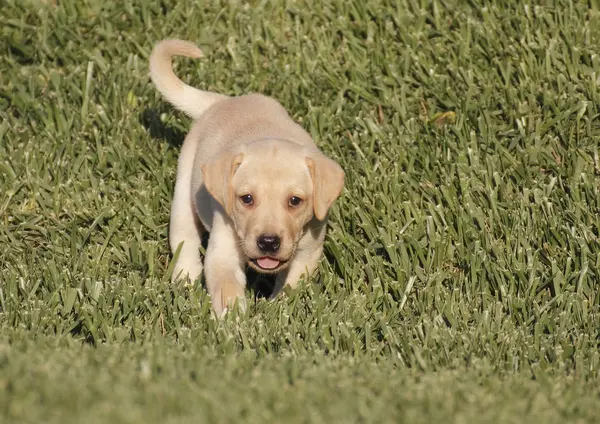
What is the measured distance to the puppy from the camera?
18.5 feet

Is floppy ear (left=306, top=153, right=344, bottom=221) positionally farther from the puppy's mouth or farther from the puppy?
the puppy's mouth

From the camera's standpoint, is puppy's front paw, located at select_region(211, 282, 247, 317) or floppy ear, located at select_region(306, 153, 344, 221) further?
puppy's front paw, located at select_region(211, 282, 247, 317)

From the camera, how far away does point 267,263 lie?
569 cm

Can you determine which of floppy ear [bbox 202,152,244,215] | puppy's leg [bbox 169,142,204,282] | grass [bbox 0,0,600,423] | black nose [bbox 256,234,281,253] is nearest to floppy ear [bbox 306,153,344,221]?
black nose [bbox 256,234,281,253]

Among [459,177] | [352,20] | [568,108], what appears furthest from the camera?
[352,20]

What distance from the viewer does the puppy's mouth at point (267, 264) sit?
5670 millimetres

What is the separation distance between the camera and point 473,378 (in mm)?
4480

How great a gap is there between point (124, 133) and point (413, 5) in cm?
263

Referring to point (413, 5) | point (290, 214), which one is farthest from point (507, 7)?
point (290, 214)

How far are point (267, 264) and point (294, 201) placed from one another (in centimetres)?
39

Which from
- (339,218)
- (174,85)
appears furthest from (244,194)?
(174,85)

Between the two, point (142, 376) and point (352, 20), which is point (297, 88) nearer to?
point (352, 20)

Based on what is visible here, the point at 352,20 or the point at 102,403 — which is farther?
the point at 352,20

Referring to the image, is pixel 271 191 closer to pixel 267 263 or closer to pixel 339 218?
pixel 267 263
